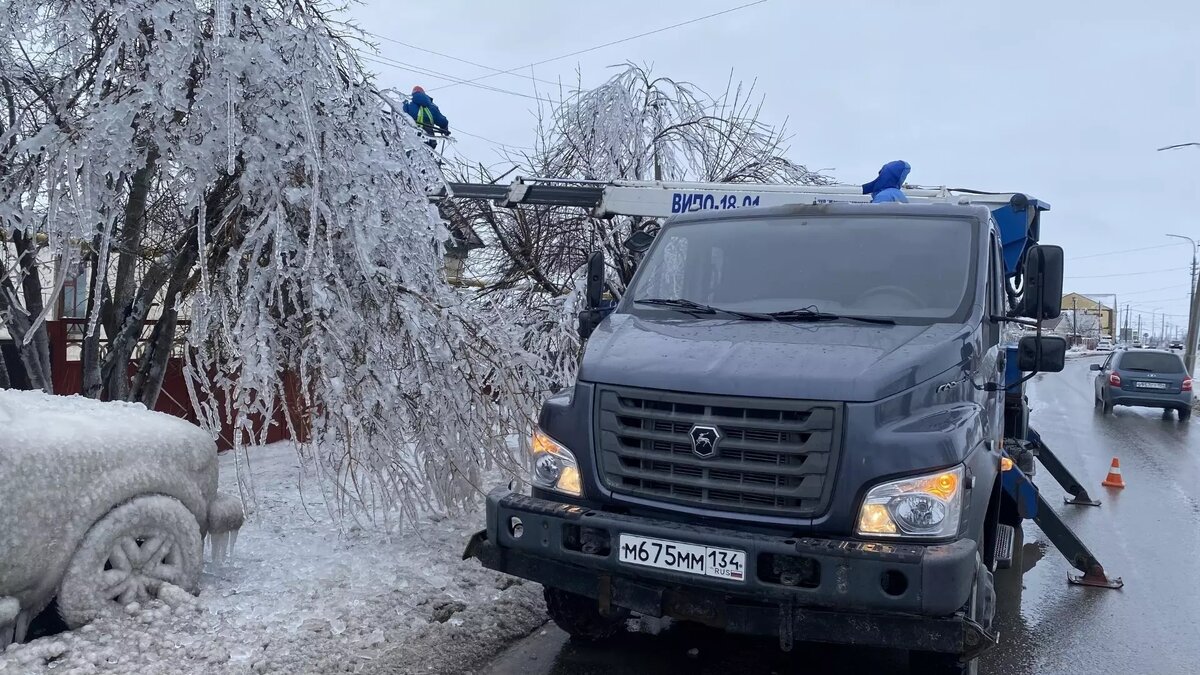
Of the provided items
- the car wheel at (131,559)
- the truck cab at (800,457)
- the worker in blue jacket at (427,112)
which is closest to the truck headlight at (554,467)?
the truck cab at (800,457)

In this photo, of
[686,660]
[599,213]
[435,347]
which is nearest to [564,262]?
[599,213]

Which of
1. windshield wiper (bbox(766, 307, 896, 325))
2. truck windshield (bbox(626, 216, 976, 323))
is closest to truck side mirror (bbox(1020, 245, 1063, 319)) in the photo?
truck windshield (bbox(626, 216, 976, 323))

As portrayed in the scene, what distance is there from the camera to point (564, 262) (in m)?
10.4

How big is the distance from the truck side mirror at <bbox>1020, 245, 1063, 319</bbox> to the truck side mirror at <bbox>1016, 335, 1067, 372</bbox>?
11 centimetres

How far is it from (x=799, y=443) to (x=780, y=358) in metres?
0.38

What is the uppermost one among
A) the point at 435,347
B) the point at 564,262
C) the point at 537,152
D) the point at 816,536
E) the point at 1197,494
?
the point at 537,152

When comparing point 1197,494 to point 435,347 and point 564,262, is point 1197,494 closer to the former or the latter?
point 564,262

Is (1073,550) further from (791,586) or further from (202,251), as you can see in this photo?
(202,251)

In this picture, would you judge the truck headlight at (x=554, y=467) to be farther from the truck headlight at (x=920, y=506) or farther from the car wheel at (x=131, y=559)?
the car wheel at (x=131, y=559)

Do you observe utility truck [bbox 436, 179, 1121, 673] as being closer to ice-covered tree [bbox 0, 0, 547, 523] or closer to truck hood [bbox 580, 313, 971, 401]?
truck hood [bbox 580, 313, 971, 401]

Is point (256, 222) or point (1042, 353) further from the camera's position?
point (256, 222)

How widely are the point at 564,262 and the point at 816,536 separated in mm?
7155

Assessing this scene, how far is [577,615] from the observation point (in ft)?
14.7

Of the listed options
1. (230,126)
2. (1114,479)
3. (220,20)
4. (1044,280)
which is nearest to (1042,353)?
(1044,280)
